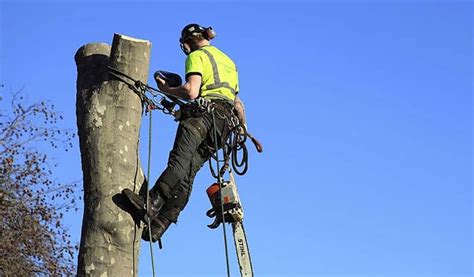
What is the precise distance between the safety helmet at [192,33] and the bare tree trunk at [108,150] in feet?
2.44

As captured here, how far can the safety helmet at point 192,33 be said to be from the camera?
621 cm

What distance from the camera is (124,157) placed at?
17.1ft

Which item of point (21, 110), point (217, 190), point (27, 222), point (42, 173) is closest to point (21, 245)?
point (27, 222)

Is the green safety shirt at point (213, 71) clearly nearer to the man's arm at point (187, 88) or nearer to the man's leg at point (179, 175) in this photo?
the man's arm at point (187, 88)

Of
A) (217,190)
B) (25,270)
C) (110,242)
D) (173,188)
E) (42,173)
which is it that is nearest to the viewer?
(110,242)

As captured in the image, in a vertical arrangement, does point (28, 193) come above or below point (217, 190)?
above

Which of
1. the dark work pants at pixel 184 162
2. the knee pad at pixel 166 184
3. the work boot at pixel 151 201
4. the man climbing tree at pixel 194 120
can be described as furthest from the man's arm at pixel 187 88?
the work boot at pixel 151 201

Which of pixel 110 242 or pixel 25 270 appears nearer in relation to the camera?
pixel 110 242

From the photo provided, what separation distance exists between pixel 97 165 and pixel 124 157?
0.56ft

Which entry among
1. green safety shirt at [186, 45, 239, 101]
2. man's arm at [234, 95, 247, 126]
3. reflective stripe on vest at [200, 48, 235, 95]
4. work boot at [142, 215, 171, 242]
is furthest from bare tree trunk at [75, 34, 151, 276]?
man's arm at [234, 95, 247, 126]

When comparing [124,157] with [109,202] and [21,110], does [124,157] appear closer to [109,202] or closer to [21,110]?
[109,202]

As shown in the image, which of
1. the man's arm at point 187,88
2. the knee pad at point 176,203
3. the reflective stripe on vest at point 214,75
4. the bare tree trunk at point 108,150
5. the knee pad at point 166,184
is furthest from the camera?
the reflective stripe on vest at point 214,75

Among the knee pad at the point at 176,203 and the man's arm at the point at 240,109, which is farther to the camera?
the man's arm at the point at 240,109

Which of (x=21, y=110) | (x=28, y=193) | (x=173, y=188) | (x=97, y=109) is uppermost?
(x=21, y=110)
